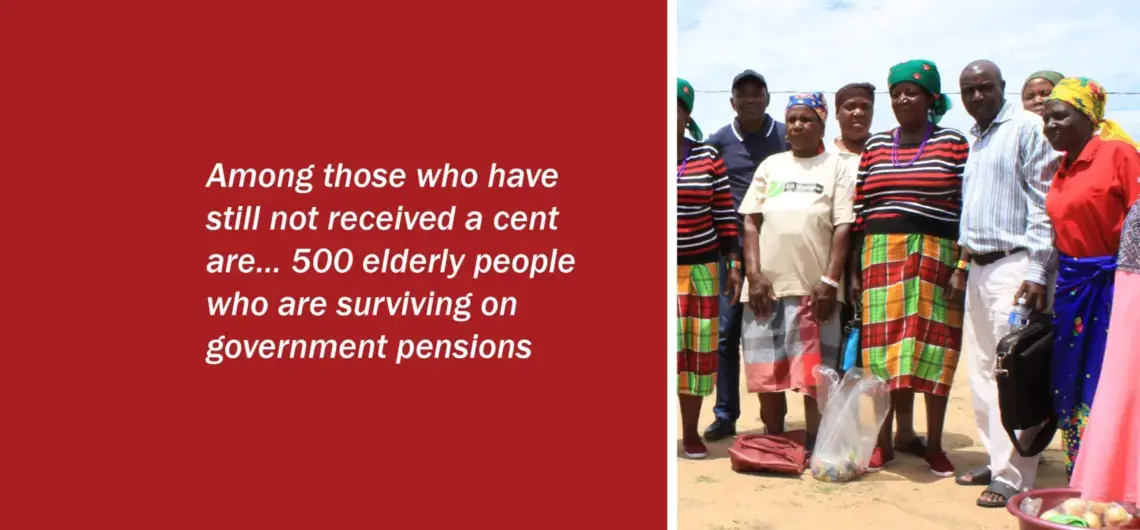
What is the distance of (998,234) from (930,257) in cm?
37

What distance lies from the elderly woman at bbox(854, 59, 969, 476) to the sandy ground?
1.10ft

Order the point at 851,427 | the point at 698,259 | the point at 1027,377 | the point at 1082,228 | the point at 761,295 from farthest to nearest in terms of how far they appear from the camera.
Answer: the point at 698,259
the point at 761,295
the point at 851,427
the point at 1027,377
the point at 1082,228

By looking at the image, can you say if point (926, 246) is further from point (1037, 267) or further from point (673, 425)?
point (673, 425)

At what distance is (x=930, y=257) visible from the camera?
494 centimetres

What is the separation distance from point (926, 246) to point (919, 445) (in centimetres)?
113

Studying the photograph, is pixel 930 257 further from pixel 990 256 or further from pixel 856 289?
pixel 856 289

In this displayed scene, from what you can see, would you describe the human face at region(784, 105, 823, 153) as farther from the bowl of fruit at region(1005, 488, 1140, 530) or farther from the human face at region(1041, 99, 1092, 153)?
the bowl of fruit at region(1005, 488, 1140, 530)

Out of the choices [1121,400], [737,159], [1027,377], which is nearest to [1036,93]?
[737,159]

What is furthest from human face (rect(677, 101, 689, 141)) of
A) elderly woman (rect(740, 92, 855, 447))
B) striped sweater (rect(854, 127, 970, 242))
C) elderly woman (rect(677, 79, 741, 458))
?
striped sweater (rect(854, 127, 970, 242))

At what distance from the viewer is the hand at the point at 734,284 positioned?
5535 mm

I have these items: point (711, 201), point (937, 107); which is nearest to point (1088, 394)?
point (937, 107)

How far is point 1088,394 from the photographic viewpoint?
13.7 feet

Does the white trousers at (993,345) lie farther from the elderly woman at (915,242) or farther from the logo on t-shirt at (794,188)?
the logo on t-shirt at (794,188)

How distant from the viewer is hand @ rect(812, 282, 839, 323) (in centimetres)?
525
